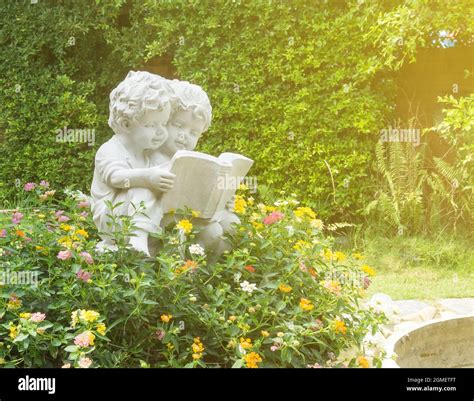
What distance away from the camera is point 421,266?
20.8 feet

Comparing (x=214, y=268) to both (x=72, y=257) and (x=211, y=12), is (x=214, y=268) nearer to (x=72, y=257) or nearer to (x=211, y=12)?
(x=72, y=257)

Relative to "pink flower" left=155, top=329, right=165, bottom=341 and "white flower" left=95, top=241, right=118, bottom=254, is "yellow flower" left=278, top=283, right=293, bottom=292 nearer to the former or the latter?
"pink flower" left=155, top=329, right=165, bottom=341

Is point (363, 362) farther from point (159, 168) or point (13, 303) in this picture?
point (13, 303)

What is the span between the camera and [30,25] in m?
7.56

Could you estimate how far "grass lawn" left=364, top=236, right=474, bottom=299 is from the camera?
5.59 metres

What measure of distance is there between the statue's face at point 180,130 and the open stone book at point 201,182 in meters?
0.30

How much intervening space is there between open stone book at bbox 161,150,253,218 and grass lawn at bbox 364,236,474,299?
239 centimetres

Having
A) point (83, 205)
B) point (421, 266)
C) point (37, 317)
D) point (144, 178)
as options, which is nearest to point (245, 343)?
point (37, 317)

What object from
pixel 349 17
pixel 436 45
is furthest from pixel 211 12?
pixel 436 45

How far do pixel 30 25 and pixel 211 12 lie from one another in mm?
2044

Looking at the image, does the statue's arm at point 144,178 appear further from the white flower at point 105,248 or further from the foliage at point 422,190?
the foliage at point 422,190

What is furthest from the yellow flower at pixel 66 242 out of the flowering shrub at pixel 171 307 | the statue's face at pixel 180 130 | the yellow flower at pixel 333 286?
the yellow flower at pixel 333 286

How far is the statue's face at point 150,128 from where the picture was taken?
347cm

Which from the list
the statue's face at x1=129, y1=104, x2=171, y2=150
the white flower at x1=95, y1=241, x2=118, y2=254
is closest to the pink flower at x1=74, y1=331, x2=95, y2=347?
the white flower at x1=95, y1=241, x2=118, y2=254
